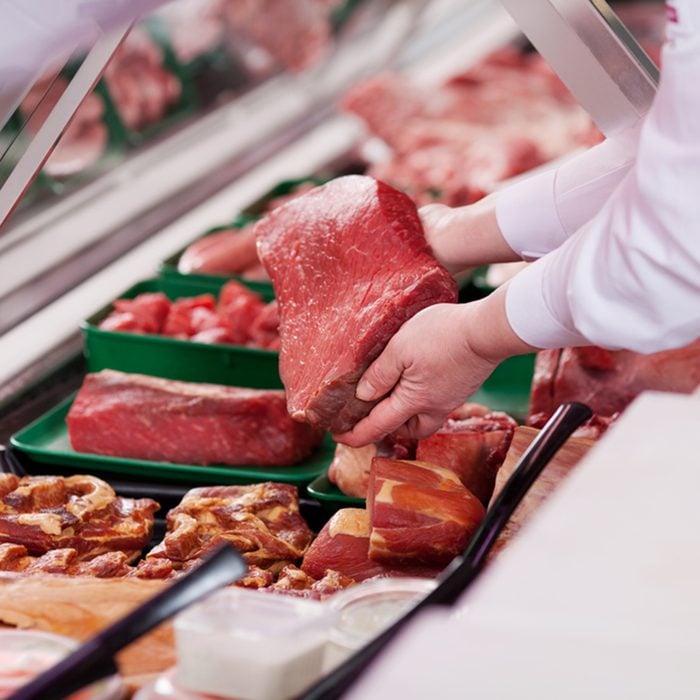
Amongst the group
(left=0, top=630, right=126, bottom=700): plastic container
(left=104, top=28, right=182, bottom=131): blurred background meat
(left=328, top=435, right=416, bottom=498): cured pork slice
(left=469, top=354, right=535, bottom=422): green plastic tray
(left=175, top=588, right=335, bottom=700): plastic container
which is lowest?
(left=469, top=354, right=535, bottom=422): green plastic tray

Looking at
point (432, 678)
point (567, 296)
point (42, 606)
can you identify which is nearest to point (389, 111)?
point (567, 296)

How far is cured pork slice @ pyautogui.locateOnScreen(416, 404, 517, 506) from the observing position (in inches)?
91.3

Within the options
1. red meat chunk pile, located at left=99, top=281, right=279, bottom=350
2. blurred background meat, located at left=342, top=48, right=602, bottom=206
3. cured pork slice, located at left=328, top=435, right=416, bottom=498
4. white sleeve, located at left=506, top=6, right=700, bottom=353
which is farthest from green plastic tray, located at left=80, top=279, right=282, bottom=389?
blurred background meat, located at left=342, top=48, right=602, bottom=206

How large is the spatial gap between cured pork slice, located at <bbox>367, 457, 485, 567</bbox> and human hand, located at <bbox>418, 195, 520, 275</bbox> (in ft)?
1.94

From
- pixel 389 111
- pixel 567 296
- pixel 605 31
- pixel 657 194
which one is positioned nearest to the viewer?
pixel 657 194

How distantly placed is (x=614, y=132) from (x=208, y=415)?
3.42 feet

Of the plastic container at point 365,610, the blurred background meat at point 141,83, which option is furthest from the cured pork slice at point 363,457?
the blurred background meat at point 141,83

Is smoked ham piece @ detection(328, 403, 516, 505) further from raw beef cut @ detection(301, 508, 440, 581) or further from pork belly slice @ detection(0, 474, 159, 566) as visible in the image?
pork belly slice @ detection(0, 474, 159, 566)

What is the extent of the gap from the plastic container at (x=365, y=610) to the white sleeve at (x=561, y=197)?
3.27ft

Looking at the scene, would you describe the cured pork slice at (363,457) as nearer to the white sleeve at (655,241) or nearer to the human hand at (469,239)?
the human hand at (469,239)

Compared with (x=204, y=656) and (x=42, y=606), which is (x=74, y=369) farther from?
(x=204, y=656)

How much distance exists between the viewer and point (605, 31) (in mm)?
2062

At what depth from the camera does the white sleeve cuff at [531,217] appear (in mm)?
2398

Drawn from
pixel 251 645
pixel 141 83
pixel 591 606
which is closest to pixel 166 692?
pixel 251 645
